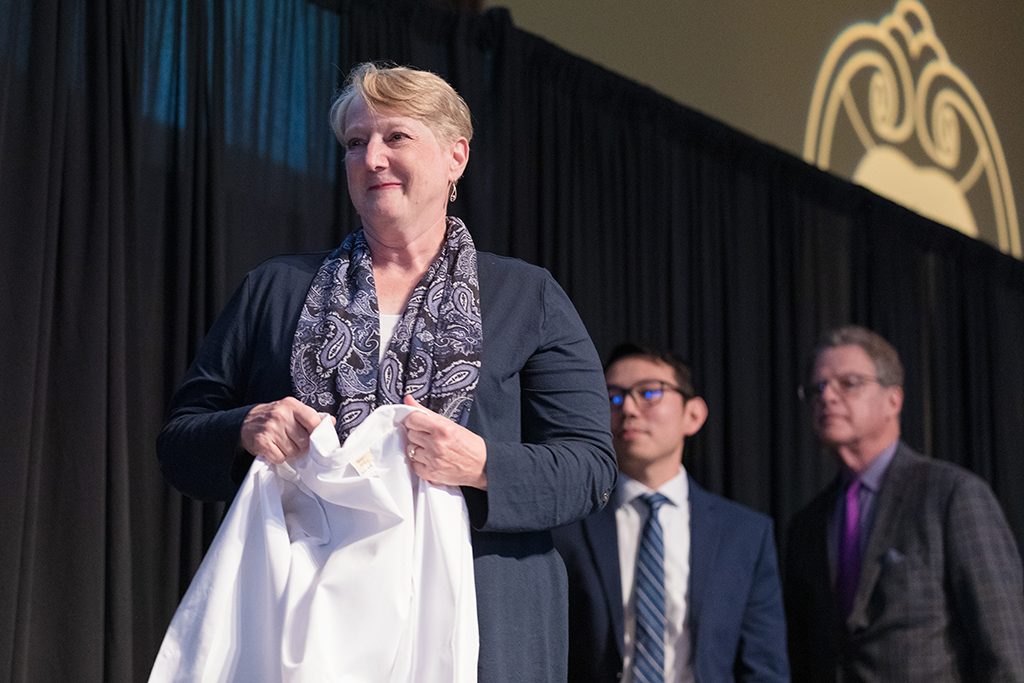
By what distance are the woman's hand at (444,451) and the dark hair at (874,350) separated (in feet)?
9.74

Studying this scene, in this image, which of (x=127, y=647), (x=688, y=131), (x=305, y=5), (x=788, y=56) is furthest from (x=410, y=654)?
(x=788, y=56)

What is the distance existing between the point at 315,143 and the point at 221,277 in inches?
21.8

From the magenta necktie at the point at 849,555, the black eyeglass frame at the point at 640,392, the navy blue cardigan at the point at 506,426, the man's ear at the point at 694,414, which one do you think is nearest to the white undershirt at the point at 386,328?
the navy blue cardigan at the point at 506,426

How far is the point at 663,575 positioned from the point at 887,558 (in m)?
1.11

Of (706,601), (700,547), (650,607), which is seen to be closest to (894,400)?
(700,547)

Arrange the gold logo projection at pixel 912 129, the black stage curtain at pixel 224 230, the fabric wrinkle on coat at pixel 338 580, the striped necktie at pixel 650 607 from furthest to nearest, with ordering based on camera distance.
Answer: the gold logo projection at pixel 912 129
the striped necktie at pixel 650 607
the black stage curtain at pixel 224 230
the fabric wrinkle on coat at pixel 338 580

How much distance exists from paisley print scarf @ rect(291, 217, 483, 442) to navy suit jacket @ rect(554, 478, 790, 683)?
1399 mm

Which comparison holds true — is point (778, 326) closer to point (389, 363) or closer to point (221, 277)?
point (221, 277)

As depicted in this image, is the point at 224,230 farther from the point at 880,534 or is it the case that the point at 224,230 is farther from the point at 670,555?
the point at 880,534

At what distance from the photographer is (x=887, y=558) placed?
363 cm

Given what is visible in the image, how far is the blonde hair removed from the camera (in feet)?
5.66

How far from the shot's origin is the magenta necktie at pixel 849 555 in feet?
12.5

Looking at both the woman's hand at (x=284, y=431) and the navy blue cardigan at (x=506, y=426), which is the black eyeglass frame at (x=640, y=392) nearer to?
the navy blue cardigan at (x=506, y=426)

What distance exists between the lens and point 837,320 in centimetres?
505
